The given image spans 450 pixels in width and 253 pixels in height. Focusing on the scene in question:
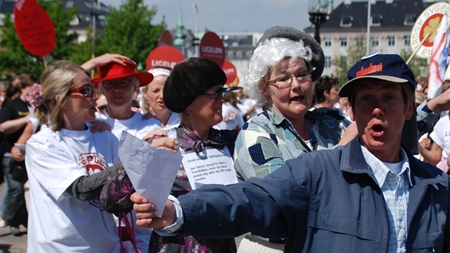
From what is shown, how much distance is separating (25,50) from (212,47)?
41361 mm

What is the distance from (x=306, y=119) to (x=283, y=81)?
330 mm

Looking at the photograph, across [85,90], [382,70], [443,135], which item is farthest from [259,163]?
[443,135]

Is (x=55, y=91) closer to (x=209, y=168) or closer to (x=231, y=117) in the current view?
(x=209, y=168)

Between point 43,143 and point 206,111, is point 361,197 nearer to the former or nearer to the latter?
point 206,111

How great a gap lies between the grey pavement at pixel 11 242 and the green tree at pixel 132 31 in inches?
1533

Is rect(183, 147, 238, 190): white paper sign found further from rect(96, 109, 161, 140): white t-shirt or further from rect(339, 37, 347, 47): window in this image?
rect(339, 37, 347, 47): window

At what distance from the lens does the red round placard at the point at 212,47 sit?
9836 millimetres

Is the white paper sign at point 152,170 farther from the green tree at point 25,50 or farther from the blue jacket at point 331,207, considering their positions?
the green tree at point 25,50

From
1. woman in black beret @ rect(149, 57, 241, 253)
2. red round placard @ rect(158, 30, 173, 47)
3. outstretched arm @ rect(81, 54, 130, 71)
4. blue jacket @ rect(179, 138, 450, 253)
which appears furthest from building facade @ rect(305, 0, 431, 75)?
blue jacket @ rect(179, 138, 450, 253)

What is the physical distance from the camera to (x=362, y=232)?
77.9 inches

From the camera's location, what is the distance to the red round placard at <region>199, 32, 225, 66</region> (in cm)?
984

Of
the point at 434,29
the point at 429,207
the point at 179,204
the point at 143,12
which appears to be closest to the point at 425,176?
the point at 429,207

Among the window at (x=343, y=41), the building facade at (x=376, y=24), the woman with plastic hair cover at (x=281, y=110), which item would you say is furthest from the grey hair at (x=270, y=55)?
the window at (x=343, y=41)

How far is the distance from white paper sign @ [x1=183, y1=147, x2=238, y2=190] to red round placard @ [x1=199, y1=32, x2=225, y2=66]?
659 centimetres
